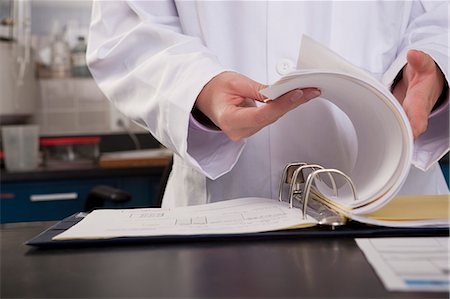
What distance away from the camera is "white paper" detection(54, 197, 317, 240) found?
1.77ft

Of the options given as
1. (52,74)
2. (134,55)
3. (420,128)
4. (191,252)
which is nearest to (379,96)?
(420,128)

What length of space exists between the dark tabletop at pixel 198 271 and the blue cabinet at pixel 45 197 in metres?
1.54

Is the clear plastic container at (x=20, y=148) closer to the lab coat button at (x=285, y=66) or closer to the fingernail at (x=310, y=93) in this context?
the lab coat button at (x=285, y=66)

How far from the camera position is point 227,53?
862 mm

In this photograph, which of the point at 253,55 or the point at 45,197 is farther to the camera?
the point at 45,197

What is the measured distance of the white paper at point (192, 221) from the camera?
0.54m

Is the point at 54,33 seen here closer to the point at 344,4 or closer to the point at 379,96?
the point at 344,4

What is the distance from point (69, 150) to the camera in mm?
2318

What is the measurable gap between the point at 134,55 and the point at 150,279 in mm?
464

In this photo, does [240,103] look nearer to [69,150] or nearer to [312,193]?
[312,193]

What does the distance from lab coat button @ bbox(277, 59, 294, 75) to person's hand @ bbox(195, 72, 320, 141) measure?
0.15m

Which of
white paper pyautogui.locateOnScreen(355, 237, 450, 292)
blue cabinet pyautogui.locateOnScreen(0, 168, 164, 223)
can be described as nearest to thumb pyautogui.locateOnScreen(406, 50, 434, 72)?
white paper pyautogui.locateOnScreen(355, 237, 450, 292)

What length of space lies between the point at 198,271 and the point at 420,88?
37cm

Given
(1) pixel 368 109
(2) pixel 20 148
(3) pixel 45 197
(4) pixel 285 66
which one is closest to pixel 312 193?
(1) pixel 368 109
